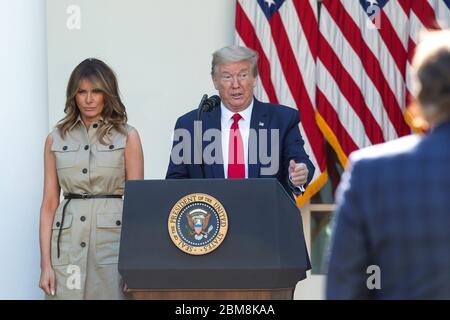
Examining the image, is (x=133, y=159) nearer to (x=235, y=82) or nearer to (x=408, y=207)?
(x=235, y=82)

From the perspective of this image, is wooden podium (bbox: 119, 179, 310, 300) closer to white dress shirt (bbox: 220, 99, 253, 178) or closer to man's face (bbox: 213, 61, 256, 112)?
white dress shirt (bbox: 220, 99, 253, 178)

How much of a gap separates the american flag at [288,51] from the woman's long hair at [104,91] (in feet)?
9.17

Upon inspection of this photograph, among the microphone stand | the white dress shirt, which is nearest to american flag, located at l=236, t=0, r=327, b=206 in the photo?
the white dress shirt

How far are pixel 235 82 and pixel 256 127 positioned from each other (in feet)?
0.83

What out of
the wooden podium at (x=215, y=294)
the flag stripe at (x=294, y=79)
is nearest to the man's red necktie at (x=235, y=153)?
the wooden podium at (x=215, y=294)

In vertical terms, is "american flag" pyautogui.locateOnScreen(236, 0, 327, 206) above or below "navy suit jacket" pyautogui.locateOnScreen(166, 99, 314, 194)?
above

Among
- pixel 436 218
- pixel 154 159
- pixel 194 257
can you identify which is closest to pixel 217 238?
pixel 194 257

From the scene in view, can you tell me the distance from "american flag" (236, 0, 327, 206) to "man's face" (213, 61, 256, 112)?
2.70 meters

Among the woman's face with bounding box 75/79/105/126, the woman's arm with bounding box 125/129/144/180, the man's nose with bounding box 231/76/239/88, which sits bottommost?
the woman's arm with bounding box 125/129/144/180

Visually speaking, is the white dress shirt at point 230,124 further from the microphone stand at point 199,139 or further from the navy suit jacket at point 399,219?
the navy suit jacket at point 399,219

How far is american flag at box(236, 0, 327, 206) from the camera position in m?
8.62

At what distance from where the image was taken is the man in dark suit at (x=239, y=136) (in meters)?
5.62
